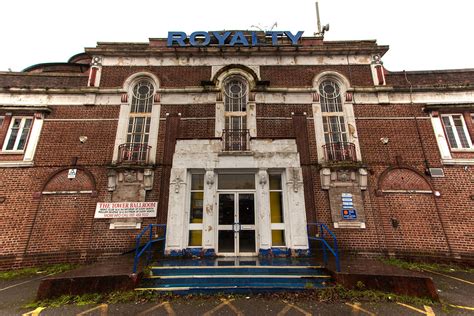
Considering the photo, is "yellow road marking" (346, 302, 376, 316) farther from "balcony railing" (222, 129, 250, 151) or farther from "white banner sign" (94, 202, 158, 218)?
"white banner sign" (94, 202, 158, 218)

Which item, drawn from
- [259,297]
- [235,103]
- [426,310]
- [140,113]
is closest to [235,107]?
[235,103]

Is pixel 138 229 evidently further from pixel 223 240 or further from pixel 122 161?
pixel 223 240

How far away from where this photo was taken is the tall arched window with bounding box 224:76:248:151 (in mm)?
9367

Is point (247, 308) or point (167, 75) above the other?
point (167, 75)

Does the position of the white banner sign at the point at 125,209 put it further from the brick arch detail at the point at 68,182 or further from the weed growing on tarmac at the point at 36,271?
the weed growing on tarmac at the point at 36,271

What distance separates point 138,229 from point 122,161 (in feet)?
9.77

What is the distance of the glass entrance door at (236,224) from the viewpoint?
24.3 ft

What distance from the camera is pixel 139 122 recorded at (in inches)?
393

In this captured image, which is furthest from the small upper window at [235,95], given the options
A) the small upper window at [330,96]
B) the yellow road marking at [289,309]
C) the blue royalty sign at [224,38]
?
the yellow road marking at [289,309]

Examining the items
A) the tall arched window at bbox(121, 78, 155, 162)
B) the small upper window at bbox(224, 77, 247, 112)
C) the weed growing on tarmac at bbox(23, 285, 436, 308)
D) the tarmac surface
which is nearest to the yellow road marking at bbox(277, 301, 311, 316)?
the tarmac surface

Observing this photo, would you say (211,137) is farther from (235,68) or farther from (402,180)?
(402,180)

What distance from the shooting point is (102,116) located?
32.4 ft

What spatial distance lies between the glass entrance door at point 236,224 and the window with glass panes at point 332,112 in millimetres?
4996

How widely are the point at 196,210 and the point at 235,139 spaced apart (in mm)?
3601
